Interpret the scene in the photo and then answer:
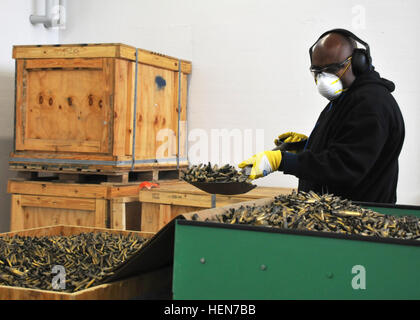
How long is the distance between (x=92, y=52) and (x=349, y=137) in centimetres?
302

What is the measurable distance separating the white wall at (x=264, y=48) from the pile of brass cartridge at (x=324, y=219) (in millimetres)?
3130

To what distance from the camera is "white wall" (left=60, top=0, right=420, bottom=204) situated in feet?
16.5

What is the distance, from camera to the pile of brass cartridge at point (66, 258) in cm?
228

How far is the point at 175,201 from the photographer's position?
478cm

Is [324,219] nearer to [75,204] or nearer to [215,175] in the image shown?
[215,175]

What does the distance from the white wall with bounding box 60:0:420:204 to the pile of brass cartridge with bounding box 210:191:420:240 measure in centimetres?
313

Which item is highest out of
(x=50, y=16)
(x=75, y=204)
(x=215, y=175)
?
(x=50, y=16)
